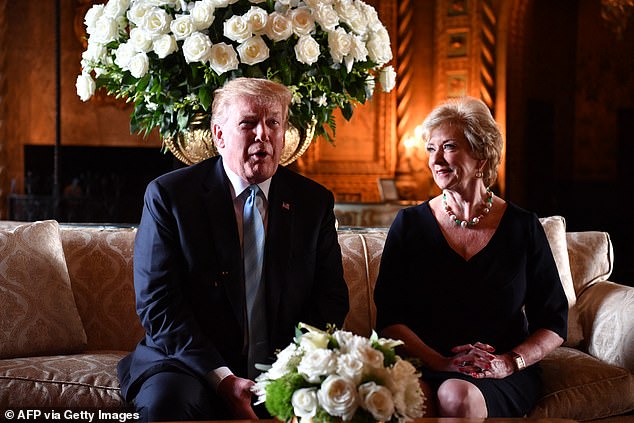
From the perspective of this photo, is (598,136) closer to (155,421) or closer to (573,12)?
(573,12)

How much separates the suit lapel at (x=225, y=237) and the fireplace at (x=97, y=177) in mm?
7364

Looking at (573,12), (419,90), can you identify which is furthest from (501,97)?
(573,12)

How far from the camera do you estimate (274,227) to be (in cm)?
270

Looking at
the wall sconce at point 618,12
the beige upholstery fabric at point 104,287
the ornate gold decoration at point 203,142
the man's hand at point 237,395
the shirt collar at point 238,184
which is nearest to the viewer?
the man's hand at point 237,395

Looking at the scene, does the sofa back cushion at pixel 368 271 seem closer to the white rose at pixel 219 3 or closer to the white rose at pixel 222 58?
the white rose at pixel 222 58

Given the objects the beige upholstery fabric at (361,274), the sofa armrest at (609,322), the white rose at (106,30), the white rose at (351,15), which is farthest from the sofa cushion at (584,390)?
the white rose at (106,30)

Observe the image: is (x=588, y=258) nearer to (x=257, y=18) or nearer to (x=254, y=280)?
(x=254, y=280)

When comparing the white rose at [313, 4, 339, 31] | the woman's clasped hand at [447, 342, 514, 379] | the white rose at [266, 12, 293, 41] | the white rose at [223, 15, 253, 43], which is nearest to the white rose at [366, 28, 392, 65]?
the white rose at [313, 4, 339, 31]

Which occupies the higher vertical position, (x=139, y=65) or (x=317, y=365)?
(x=139, y=65)

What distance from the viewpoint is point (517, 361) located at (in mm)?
2717

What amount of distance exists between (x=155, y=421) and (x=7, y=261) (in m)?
A: 1.06

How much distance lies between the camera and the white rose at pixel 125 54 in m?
2.96

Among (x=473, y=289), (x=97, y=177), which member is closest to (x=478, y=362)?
(x=473, y=289)

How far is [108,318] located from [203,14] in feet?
4.01
